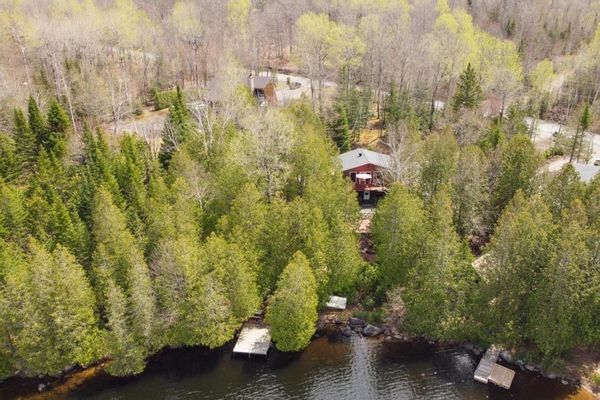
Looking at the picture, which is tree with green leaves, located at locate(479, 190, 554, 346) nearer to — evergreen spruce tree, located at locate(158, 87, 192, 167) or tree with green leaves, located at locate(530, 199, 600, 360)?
tree with green leaves, located at locate(530, 199, 600, 360)

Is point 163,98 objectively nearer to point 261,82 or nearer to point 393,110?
point 261,82

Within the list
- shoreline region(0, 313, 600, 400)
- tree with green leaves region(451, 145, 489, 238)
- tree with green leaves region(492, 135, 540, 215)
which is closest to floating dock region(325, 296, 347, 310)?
shoreline region(0, 313, 600, 400)

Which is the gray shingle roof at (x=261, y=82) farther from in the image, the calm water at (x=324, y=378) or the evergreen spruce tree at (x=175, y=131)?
the calm water at (x=324, y=378)

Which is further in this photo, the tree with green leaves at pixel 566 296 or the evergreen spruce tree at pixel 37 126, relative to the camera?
the evergreen spruce tree at pixel 37 126

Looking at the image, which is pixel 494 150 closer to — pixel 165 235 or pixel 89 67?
pixel 165 235

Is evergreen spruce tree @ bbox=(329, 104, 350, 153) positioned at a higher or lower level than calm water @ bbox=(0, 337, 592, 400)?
higher

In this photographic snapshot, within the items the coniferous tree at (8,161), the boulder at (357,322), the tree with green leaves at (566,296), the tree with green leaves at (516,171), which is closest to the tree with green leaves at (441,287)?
the boulder at (357,322)

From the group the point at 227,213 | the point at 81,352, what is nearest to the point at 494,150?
the point at 227,213
